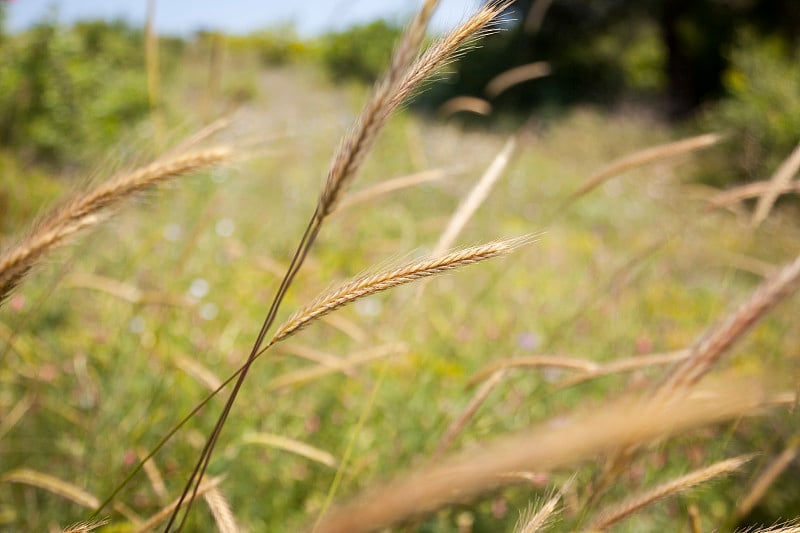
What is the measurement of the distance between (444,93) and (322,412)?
547 inches

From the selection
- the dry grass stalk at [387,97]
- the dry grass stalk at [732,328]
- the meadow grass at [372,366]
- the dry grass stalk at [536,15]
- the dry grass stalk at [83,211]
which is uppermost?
the dry grass stalk at [536,15]

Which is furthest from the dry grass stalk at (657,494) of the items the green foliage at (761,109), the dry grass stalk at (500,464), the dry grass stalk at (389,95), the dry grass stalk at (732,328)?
the green foliage at (761,109)

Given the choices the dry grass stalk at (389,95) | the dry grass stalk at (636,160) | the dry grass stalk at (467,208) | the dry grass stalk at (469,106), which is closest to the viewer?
the dry grass stalk at (389,95)

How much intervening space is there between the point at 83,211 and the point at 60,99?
4592 mm

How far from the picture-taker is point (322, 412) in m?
1.71

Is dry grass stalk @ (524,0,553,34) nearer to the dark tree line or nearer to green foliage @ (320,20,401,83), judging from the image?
the dark tree line

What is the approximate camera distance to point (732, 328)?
1.80ft

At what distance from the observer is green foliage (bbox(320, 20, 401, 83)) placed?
15703 mm

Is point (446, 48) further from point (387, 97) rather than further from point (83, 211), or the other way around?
point (83, 211)

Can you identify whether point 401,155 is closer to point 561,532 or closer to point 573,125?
point 561,532

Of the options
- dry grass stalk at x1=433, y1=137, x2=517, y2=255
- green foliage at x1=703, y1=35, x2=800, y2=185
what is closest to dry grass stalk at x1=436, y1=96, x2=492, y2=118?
dry grass stalk at x1=433, y1=137, x2=517, y2=255

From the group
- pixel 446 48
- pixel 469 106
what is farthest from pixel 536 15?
pixel 446 48

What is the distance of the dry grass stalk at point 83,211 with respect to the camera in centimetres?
51

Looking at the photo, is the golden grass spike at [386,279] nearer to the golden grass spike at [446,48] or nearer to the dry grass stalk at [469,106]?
the golden grass spike at [446,48]
